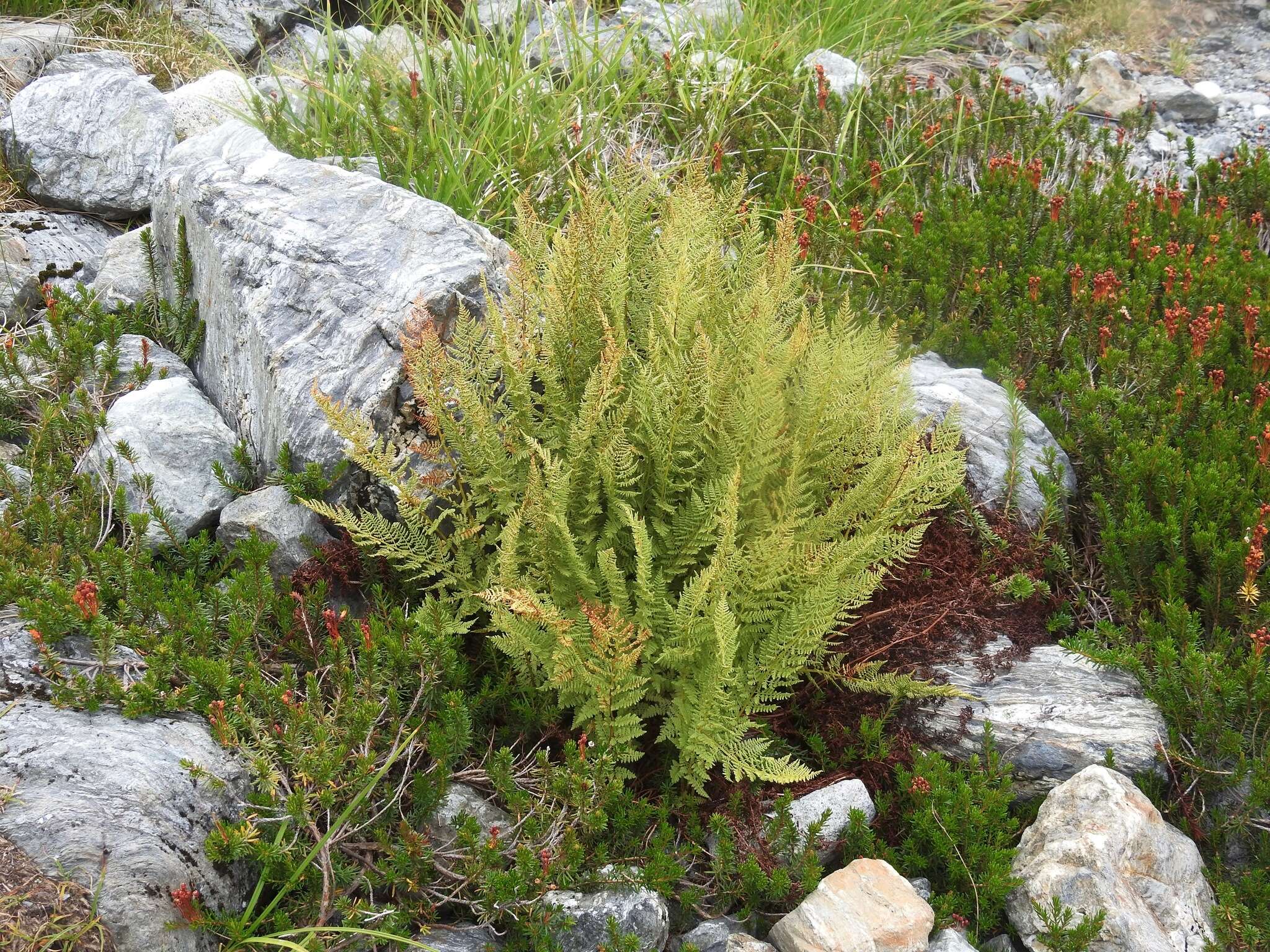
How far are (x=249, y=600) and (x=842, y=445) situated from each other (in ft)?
7.14

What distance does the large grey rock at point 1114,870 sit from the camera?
114 inches

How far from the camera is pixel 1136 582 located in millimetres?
3881

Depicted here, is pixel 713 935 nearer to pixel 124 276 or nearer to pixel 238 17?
pixel 124 276

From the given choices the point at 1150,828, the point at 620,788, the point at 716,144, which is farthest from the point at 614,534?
the point at 716,144

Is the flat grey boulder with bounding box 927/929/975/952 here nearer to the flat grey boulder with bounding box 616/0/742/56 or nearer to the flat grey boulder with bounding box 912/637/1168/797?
the flat grey boulder with bounding box 912/637/1168/797

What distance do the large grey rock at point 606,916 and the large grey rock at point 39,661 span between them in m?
1.47

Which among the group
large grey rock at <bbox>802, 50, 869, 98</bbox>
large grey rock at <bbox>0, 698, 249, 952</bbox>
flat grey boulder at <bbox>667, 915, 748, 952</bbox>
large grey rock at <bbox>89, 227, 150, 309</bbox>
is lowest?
flat grey boulder at <bbox>667, 915, 748, 952</bbox>

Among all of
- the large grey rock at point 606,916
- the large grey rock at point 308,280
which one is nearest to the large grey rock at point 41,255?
the large grey rock at point 308,280

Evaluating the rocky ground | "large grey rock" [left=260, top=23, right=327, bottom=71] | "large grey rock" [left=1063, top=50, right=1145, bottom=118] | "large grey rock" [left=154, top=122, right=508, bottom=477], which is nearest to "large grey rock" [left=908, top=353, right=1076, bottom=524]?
the rocky ground

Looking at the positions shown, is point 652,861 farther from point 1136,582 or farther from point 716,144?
point 716,144

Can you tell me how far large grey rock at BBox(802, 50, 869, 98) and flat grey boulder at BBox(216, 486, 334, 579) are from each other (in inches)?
233

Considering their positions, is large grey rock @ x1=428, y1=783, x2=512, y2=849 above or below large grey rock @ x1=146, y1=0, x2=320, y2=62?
below

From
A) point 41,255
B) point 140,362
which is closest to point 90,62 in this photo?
point 41,255

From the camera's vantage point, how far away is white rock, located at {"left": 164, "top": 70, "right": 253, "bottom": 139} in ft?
22.7
